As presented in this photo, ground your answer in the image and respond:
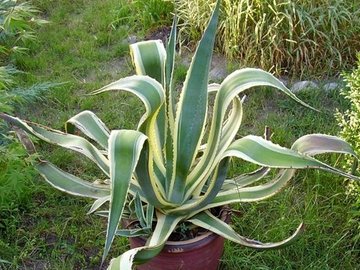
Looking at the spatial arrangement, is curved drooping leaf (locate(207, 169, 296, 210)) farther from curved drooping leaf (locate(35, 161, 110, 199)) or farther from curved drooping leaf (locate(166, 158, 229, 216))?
curved drooping leaf (locate(35, 161, 110, 199))

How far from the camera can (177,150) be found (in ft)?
7.31

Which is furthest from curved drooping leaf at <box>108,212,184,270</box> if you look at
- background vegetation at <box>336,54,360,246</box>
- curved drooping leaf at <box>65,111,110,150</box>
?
background vegetation at <box>336,54,360,246</box>

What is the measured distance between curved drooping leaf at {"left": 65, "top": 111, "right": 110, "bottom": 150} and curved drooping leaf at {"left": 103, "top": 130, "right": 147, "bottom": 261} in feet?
1.52

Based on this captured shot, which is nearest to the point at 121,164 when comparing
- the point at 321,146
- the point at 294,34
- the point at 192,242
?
the point at 192,242

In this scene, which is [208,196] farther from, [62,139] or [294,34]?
[294,34]

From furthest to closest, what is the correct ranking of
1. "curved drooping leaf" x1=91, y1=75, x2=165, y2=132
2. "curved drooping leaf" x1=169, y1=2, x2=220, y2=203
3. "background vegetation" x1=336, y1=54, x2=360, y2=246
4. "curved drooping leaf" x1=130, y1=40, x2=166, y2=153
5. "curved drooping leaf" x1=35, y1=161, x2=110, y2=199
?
"background vegetation" x1=336, y1=54, x2=360, y2=246 → "curved drooping leaf" x1=35, y1=161, x2=110, y2=199 → "curved drooping leaf" x1=130, y1=40, x2=166, y2=153 → "curved drooping leaf" x1=169, y1=2, x2=220, y2=203 → "curved drooping leaf" x1=91, y1=75, x2=165, y2=132

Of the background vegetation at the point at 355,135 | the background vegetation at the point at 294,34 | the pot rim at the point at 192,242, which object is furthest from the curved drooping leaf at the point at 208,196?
the background vegetation at the point at 294,34

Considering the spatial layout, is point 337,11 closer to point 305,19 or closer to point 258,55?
point 305,19

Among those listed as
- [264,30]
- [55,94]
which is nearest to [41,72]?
[55,94]

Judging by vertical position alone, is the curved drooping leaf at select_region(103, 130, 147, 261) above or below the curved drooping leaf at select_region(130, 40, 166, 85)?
below

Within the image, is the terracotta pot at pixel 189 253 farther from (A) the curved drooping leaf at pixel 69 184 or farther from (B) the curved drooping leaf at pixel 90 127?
(B) the curved drooping leaf at pixel 90 127

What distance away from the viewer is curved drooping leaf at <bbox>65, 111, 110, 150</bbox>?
8.00 feet

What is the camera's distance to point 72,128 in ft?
8.32

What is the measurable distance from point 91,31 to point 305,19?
1.69m
